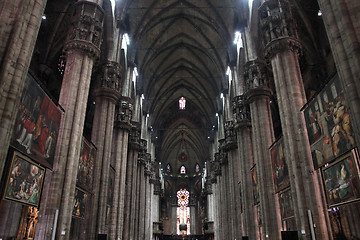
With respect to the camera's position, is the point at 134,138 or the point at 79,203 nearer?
the point at 79,203

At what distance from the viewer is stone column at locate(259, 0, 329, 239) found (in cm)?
1037

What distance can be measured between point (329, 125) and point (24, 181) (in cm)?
988

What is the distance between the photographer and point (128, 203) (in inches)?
968

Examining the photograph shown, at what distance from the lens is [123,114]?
2092 centimetres

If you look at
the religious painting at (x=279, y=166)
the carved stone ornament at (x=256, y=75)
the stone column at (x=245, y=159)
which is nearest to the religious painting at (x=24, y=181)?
the religious painting at (x=279, y=166)

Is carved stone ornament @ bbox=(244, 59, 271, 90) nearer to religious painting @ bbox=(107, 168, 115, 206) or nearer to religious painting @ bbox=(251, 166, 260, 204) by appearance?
religious painting @ bbox=(251, 166, 260, 204)

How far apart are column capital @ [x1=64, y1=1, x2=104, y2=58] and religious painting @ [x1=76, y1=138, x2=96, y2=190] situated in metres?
4.13

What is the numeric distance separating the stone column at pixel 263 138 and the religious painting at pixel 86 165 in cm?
889

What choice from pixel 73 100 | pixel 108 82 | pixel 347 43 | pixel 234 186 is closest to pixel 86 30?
pixel 73 100

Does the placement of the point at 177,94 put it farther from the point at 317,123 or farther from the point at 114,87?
the point at 317,123

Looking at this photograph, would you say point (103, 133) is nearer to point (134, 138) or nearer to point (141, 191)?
point (134, 138)

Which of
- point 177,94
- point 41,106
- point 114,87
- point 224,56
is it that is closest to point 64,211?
point 41,106

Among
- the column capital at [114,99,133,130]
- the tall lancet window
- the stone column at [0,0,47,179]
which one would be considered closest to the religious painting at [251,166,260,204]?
the column capital at [114,99,133,130]

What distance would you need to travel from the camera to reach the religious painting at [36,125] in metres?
8.80
